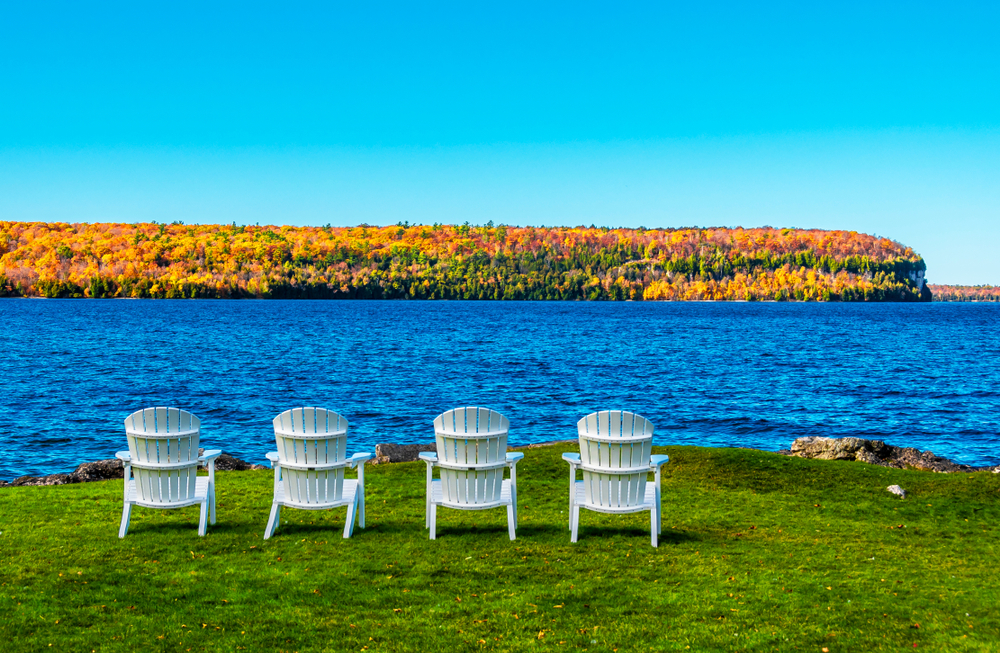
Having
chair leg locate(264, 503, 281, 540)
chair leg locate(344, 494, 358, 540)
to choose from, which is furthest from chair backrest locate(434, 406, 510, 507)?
chair leg locate(264, 503, 281, 540)

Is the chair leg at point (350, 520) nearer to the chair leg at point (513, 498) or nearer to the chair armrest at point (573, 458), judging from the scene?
the chair leg at point (513, 498)

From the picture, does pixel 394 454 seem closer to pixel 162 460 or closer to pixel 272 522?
pixel 272 522

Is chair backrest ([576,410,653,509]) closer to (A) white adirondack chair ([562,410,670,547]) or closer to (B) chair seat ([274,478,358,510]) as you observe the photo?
(A) white adirondack chair ([562,410,670,547])

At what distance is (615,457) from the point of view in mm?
7562

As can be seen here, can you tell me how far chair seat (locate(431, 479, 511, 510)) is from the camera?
25.4 ft

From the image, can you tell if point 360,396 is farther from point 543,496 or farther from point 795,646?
point 795,646

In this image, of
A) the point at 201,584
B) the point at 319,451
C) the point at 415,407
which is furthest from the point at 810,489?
the point at 415,407

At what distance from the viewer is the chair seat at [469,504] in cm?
775

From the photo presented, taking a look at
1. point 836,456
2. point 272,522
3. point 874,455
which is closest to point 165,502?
point 272,522

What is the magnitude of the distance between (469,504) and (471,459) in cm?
44

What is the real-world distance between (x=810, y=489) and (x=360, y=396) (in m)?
24.7

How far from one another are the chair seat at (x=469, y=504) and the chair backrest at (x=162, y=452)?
2283mm

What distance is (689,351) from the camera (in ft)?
193

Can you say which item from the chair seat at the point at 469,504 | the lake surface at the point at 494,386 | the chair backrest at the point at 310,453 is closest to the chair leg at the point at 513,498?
the chair seat at the point at 469,504
